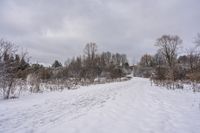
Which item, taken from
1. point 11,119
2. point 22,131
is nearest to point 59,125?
point 22,131

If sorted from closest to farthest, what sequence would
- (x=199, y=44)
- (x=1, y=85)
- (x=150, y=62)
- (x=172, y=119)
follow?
1. (x=172, y=119)
2. (x=1, y=85)
3. (x=199, y=44)
4. (x=150, y=62)

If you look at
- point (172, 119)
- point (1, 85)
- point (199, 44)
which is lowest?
point (172, 119)

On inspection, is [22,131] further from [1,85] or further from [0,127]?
[1,85]

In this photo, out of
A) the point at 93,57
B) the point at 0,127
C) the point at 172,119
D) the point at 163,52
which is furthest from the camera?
the point at 93,57

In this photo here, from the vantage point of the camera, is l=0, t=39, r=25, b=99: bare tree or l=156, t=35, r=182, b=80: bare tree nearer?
l=0, t=39, r=25, b=99: bare tree

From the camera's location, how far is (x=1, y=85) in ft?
30.9

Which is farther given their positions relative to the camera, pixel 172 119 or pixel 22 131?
pixel 172 119

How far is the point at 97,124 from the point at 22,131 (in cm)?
188

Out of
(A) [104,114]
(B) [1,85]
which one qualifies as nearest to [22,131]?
(A) [104,114]

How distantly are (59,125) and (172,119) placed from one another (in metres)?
3.33

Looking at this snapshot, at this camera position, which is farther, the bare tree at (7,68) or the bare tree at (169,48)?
the bare tree at (169,48)

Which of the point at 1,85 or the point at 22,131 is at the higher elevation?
the point at 1,85

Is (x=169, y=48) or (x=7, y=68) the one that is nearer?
(x=7, y=68)

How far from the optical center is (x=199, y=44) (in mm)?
15523
